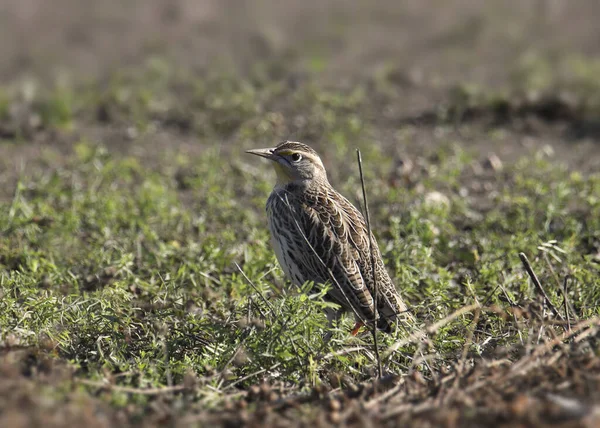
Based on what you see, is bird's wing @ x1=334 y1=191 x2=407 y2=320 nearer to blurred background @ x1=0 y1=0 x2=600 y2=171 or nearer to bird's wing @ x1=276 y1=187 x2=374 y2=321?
bird's wing @ x1=276 y1=187 x2=374 y2=321

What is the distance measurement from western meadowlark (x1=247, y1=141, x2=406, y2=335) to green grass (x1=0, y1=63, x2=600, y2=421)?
34 cm

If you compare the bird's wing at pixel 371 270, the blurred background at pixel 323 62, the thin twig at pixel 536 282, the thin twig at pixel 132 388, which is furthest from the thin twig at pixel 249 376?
the blurred background at pixel 323 62

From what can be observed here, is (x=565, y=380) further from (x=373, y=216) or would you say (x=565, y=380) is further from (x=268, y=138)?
(x=268, y=138)

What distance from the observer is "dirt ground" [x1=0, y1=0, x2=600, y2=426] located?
1099 cm

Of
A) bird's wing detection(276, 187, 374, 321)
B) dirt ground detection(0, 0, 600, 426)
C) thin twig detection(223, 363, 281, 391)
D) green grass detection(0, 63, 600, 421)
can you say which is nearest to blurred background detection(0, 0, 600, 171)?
dirt ground detection(0, 0, 600, 426)

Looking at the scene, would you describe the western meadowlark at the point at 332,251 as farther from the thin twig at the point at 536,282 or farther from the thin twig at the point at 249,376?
the thin twig at the point at 536,282

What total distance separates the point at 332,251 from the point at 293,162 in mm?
878

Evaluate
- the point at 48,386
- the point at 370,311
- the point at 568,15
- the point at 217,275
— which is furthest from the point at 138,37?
the point at 48,386

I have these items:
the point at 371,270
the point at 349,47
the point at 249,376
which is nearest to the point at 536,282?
the point at 371,270

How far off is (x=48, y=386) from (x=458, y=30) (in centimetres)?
1364

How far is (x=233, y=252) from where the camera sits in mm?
7188

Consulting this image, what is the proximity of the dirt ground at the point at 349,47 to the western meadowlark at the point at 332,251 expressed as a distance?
166 inches

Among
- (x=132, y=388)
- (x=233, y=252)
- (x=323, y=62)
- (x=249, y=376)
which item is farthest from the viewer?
(x=323, y=62)

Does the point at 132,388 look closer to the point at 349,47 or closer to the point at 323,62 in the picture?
the point at 323,62
